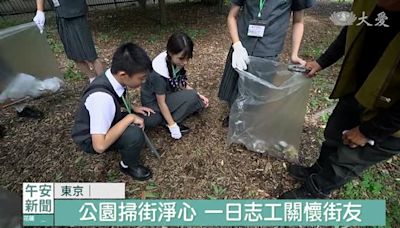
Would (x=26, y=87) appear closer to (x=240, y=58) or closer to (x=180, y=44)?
(x=180, y=44)

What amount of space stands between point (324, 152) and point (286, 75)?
20.6 inches

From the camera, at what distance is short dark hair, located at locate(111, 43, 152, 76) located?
5.04 ft

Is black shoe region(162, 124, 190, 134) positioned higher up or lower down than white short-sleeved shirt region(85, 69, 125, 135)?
lower down

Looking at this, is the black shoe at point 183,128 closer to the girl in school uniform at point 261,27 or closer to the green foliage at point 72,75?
the girl in school uniform at point 261,27

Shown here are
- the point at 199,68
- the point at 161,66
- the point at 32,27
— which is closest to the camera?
the point at 161,66

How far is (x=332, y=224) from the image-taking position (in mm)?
1699

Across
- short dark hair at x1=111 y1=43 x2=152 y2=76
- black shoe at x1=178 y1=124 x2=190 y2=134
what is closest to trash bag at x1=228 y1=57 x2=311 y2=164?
black shoe at x1=178 y1=124 x2=190 y2=134

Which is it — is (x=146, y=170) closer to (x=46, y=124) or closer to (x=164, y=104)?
(x=164, y=104)

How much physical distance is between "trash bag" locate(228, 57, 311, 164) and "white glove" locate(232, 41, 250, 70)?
35mm

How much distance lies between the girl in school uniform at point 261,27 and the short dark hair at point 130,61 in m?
0.62

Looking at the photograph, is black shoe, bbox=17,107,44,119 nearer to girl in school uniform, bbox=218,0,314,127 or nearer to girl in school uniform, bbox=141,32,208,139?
girl in school uniform, bbox=141,32,208,139

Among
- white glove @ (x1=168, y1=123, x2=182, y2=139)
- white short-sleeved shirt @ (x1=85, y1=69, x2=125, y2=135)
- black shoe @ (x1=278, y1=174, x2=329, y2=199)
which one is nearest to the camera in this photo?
white short-sleeved shirt @ (x1=85, y1=69, x2=125, y2=135)

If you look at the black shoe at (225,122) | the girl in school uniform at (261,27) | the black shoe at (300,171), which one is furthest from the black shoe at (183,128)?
the black shoe at (300,171)

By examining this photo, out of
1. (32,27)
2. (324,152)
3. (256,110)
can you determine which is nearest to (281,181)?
(324,152)
